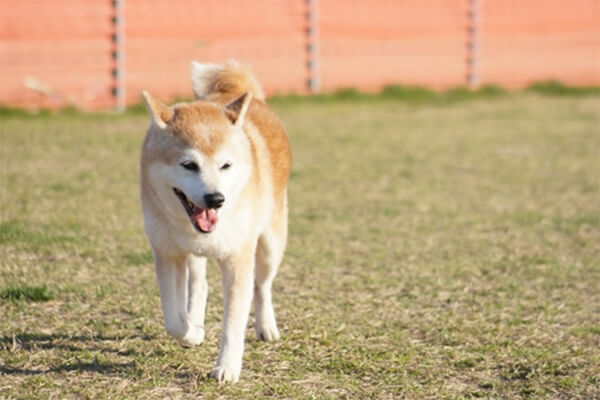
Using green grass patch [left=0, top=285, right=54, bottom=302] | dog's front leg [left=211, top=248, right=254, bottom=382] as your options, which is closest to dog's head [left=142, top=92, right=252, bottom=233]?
dog's front leg [left=211, top=248, right=254, bottom=382]

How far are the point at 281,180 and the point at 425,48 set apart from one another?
10.4 metres

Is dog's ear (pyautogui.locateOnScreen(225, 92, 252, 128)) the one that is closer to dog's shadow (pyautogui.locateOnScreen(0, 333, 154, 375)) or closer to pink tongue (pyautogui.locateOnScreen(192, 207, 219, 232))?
pink tongue (pyautogui.locateOnScreen(192, 207, 219, 232))

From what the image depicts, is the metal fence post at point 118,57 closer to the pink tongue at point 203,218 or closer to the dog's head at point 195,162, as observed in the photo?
the dog's head at point 195,162

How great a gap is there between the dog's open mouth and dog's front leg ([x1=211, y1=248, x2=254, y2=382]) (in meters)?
0.20

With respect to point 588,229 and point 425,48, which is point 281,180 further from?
point 425,48

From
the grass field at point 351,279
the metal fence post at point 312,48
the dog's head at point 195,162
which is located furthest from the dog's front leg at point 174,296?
the metal fence post at point 312,48

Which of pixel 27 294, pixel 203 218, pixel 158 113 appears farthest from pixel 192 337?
pixel 27 294

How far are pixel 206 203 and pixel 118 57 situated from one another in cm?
853

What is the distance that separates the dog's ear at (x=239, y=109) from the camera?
11.1 feet

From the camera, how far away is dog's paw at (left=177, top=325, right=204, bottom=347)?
347 centimetres

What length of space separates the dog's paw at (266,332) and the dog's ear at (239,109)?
88cm

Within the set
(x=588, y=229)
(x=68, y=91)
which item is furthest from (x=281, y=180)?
(x=68, y=91)

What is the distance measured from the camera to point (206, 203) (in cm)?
308

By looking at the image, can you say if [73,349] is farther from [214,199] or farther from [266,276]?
[214,199]
